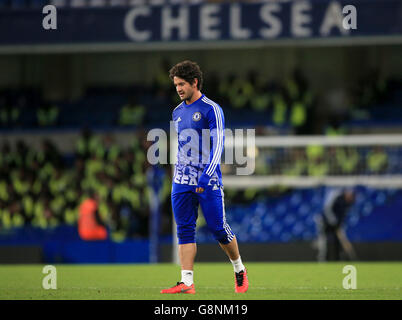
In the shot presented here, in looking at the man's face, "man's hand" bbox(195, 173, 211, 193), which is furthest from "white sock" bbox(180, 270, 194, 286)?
the man's face

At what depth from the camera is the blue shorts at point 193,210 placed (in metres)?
7.68

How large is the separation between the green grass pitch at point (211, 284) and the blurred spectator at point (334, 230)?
3109 mm

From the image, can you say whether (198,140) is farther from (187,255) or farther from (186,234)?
(187,255)

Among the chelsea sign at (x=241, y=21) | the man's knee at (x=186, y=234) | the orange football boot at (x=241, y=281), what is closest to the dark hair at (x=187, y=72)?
the man's knee at (x=186, y=234)

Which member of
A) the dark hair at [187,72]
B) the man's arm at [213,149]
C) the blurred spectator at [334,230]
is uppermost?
the dark hair at [187,72]

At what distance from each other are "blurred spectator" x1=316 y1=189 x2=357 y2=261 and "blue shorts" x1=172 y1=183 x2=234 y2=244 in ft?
27.0

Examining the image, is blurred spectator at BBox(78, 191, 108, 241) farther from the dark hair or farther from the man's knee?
the dark hair

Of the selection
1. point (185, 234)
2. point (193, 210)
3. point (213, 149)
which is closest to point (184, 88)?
point (213, 149)

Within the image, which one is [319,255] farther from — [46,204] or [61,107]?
[61,107]

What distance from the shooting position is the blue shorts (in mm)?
7681

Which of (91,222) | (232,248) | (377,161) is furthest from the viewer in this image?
(91,222)

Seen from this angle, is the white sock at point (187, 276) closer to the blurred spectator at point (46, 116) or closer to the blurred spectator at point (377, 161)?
the blurred spectator at point (377, 161)

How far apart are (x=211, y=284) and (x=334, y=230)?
22.4 ft

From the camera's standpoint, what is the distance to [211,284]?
9.40 meters
